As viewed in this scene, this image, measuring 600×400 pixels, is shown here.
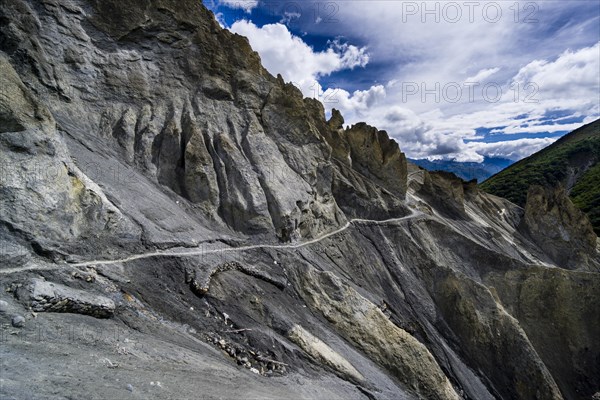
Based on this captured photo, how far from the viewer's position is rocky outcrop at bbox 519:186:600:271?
55188mm

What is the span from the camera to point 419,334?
29.1 metres

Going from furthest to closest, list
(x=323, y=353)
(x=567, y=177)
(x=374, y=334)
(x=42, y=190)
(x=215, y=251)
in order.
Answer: (x=567, y=177)
(x=374, y=334)
(x=215, y=251)
(x=323, y=353)
(x=42, y=190)

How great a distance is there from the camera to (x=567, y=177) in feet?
506

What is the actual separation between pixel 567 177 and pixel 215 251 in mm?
177114

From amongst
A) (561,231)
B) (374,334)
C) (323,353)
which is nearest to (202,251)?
(323,353)

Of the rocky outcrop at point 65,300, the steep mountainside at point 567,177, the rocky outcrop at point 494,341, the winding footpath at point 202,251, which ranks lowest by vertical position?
the rocky outcrop at point 494,341

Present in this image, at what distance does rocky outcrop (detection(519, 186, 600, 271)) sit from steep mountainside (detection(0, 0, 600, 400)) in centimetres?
1981

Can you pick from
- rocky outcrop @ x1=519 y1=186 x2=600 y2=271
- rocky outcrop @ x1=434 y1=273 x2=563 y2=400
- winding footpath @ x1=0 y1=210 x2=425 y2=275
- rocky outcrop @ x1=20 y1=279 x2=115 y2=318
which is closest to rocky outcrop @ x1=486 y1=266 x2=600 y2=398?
rocky outcrop @ x1=434 y1=273 x2=563 y2=400

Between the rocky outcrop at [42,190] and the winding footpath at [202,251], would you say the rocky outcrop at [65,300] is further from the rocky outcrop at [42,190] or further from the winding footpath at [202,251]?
the rocky outcrop at [42,190]

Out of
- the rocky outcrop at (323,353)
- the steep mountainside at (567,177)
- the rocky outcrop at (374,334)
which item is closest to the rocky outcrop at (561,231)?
the rocky outcrop at (374,334)

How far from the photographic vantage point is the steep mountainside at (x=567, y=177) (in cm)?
12219

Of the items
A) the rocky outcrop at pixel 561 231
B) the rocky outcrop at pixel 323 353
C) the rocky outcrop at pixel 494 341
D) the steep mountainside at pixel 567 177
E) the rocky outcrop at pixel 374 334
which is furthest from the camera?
the steep mountainside at pixel 567 177

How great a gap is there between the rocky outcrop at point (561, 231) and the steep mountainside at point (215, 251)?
780 inches

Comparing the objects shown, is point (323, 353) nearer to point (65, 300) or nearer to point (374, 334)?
point (374, 334)
